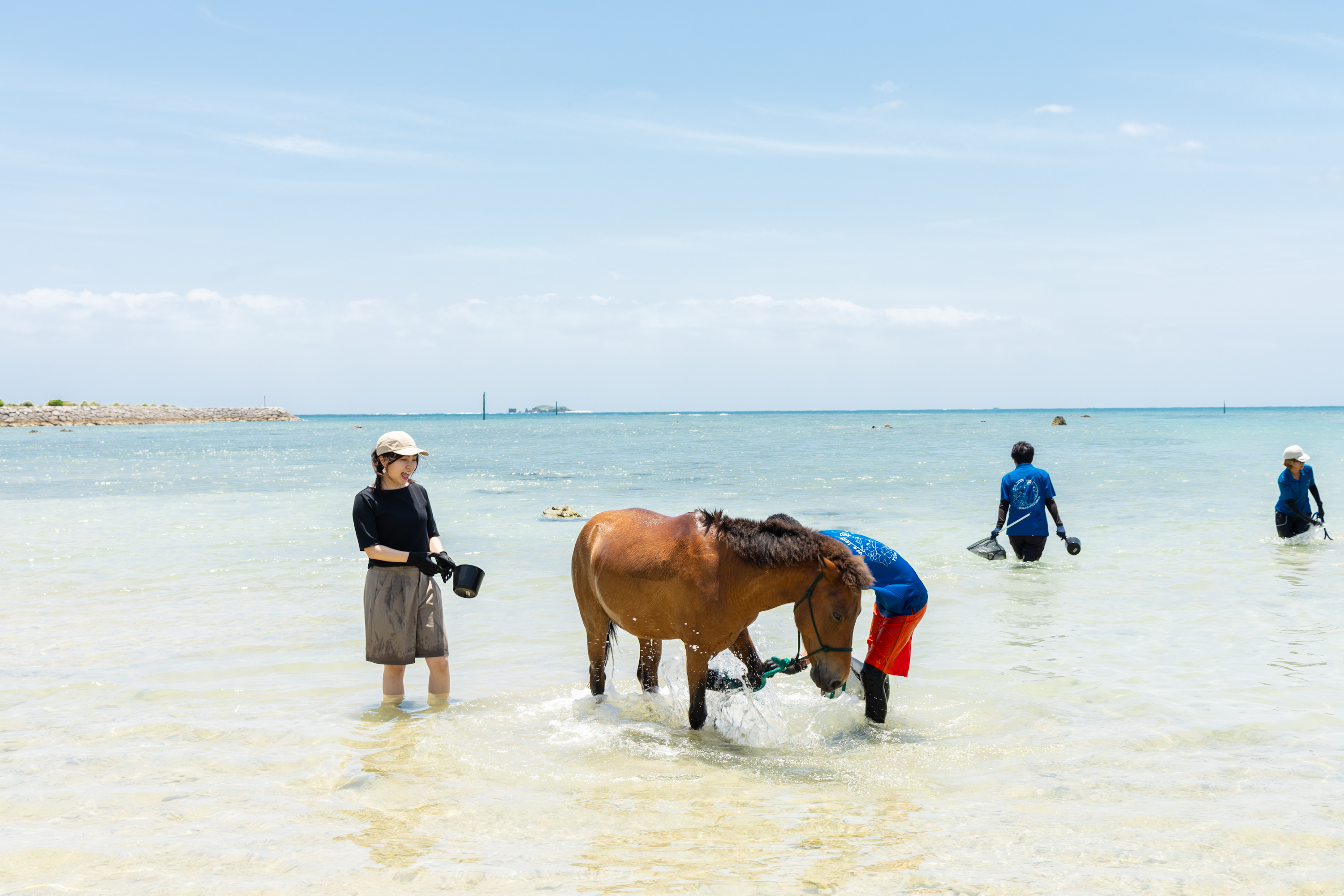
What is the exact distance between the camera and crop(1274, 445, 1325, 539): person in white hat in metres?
13.5

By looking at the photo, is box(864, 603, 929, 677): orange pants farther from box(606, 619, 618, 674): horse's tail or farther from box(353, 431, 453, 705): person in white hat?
box(353, 431, 453, 705): person in white hat

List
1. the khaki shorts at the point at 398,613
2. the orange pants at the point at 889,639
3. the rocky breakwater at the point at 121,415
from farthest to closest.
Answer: the rocky breakwater at the point at 121,415, the khaki shorts at the point at 398,613, the orange pants at the point at 889,639

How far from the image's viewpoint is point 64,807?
4.78 metres

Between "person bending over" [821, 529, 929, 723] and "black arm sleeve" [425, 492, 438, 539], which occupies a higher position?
"black arm sleeve" [425, 492, 438, 539]

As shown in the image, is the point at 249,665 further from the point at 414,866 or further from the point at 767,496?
the point at 767,496

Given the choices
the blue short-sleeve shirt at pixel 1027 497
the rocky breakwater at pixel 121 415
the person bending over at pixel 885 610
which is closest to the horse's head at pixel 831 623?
the person bending over at pixel 885 610

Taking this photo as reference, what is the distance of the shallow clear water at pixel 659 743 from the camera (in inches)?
162

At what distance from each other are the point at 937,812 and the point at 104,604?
10.0 metres

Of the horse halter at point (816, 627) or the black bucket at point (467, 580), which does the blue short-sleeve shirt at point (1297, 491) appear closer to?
the horse halter at point (816, 627)

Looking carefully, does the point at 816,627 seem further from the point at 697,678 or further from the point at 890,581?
the point at 697,678

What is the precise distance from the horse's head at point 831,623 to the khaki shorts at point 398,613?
2544 millimetres

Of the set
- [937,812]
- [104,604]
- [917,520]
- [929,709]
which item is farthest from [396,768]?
[917,520]

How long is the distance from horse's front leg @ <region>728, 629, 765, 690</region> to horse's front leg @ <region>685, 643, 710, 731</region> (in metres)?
0.26

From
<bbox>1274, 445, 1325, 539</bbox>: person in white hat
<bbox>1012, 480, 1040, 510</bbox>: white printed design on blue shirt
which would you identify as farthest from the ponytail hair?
<bbox>1274, 445, 1325, 539</bbox>: person in white hat
